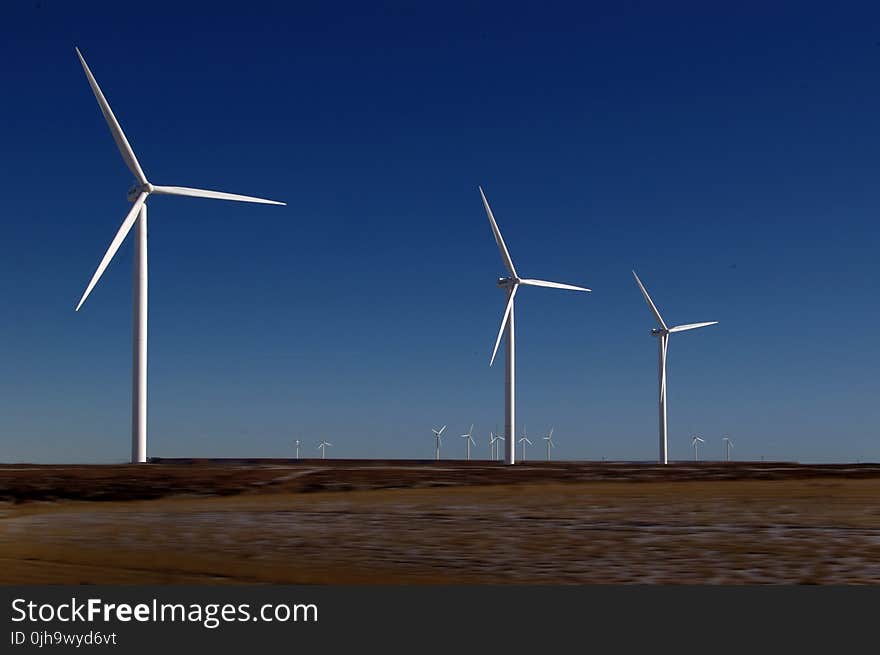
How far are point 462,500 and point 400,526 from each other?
12.3 metres

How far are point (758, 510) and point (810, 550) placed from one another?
11470mm

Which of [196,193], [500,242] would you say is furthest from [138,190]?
[500,242]

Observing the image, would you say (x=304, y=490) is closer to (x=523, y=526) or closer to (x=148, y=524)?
(x=148, y=524)

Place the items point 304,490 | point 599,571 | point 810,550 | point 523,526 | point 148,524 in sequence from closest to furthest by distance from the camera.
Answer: point 599,571 < point 810,550 < point 523,526 < point 148,524 < point 304,490

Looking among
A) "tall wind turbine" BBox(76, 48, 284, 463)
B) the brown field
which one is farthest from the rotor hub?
the brown field

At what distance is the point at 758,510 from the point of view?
30375 mm

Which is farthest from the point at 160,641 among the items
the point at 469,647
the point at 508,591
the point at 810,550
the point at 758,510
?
the point at 758,510

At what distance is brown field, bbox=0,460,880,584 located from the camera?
1664cm

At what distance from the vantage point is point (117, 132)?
249ft

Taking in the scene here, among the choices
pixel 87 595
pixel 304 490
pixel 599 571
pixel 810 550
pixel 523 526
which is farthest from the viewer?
pixel 304 490

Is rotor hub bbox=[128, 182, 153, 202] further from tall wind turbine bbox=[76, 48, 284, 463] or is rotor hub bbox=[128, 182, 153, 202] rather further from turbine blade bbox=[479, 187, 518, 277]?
turbine blade bbox=[479, 187, 518, 277]

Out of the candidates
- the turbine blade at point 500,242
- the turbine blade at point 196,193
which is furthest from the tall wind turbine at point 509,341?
the turbine blade at point 196,193

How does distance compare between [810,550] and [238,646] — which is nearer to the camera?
[238,646]

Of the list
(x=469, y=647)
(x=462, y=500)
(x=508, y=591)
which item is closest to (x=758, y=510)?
(x=462, y=500)
